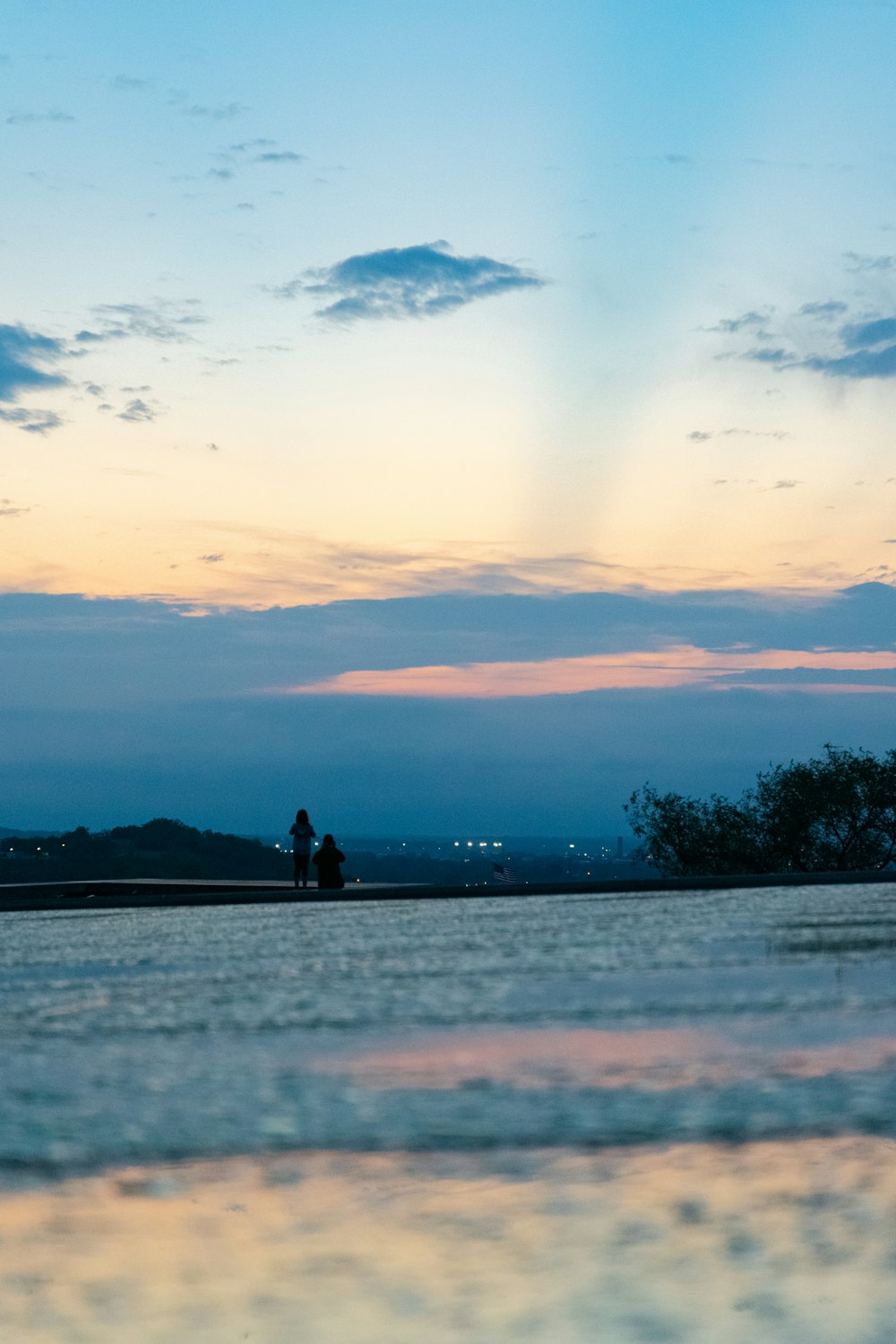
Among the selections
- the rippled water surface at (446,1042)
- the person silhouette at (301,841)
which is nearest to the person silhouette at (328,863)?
the person silhouette at (301,841)

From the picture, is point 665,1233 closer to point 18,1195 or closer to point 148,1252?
point 148,1252

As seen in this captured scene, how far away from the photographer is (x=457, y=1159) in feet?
15.8

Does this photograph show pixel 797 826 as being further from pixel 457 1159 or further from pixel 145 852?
pixel 145 852

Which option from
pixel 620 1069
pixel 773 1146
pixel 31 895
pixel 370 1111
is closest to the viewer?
pixel 773 1146

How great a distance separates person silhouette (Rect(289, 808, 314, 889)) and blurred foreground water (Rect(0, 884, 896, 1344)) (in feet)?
46.3

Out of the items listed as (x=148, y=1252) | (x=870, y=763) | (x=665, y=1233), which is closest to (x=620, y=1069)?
(x=665, y=1233)

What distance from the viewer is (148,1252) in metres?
3.88

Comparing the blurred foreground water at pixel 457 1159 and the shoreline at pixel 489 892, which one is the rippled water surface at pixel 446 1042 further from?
the shoreline at pixel 489 892

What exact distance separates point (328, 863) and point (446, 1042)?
56.9 feet

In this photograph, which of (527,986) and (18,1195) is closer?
(18,1195)

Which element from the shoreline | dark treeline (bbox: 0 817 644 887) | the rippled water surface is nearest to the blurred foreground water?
the rippled water surface

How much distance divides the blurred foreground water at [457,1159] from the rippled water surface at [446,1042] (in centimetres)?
3

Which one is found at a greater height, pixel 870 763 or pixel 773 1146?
pixel 870 763

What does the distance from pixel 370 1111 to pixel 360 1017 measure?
9.06 feet
